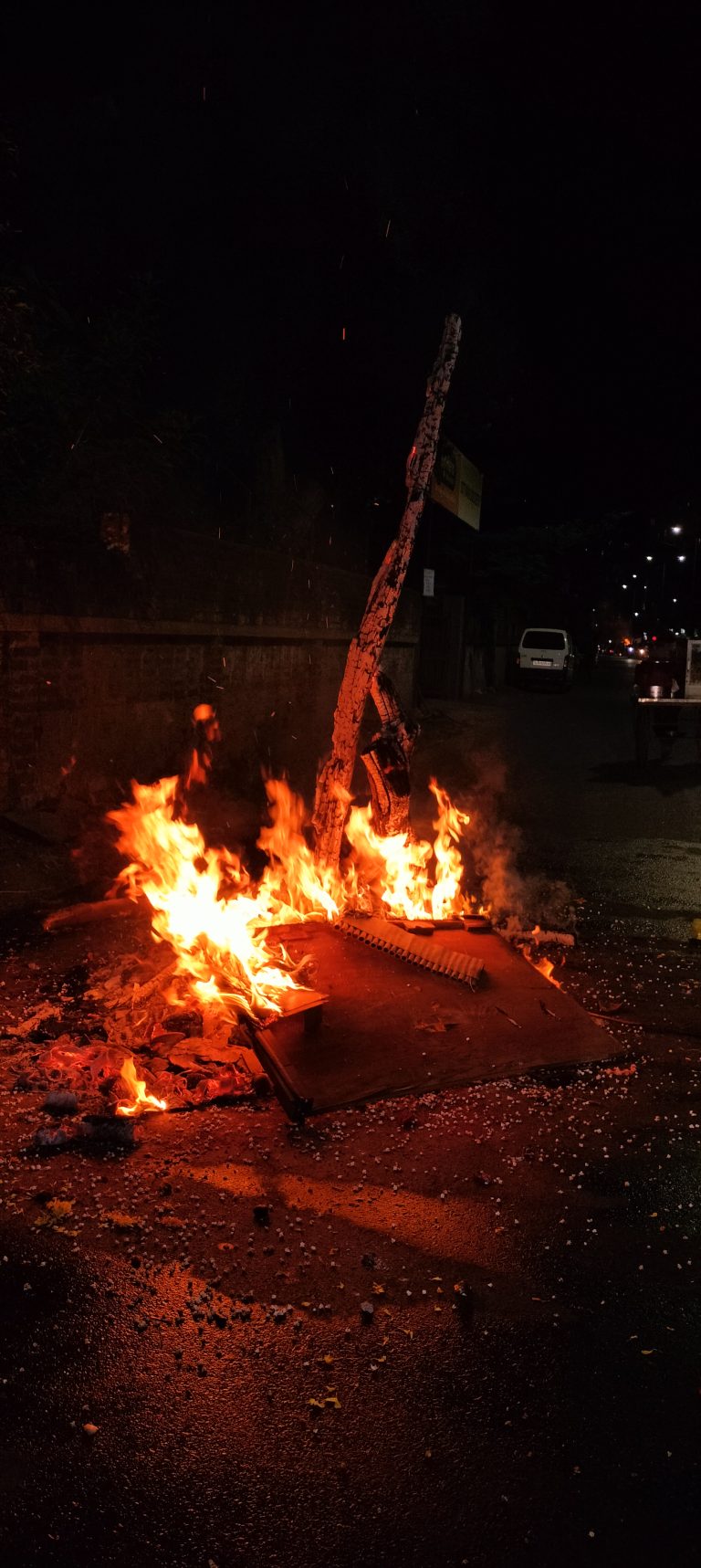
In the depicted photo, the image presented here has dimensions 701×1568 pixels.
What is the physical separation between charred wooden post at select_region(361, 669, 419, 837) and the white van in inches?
976

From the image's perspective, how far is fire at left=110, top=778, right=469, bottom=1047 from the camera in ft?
17.6

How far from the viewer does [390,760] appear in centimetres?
673

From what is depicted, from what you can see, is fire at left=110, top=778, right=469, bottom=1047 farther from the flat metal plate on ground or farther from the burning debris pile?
the flat metal plate on ground

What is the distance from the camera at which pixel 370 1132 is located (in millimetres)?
4258

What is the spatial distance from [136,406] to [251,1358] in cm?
1205

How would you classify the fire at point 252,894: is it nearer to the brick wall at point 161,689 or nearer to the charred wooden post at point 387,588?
the charred wooden post at point 387,588

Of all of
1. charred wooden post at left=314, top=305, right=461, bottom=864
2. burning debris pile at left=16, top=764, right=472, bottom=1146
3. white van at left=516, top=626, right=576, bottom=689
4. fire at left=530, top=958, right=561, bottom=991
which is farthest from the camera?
white van at left=516, top=626, right=576, bottom=689

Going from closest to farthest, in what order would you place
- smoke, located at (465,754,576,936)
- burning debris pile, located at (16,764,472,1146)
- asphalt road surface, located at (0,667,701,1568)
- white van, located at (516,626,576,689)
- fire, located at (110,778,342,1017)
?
1. asphalt road surface, located at (0,667,701,1568)
2. burning debris pile, located at (16,764,472,1146)
3. fire, located at (110,778,342,1017)
4. smoke, located at (465,754,576,936)
5. white van, located at (516,626,576,689)

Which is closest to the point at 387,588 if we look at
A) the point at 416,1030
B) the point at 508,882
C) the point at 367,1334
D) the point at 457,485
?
the point at 416,1030

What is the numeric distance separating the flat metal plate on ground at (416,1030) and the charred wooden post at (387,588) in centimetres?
135

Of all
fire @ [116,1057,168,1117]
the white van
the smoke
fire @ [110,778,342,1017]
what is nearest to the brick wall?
fire @ [110,778,342,1017]

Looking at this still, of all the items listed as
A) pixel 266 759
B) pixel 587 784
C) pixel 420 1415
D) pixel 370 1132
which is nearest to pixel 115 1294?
pixel 420 1415

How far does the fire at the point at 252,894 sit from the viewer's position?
17.6ft

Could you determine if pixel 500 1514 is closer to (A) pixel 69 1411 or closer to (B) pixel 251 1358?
(B) pixel 251 1358
